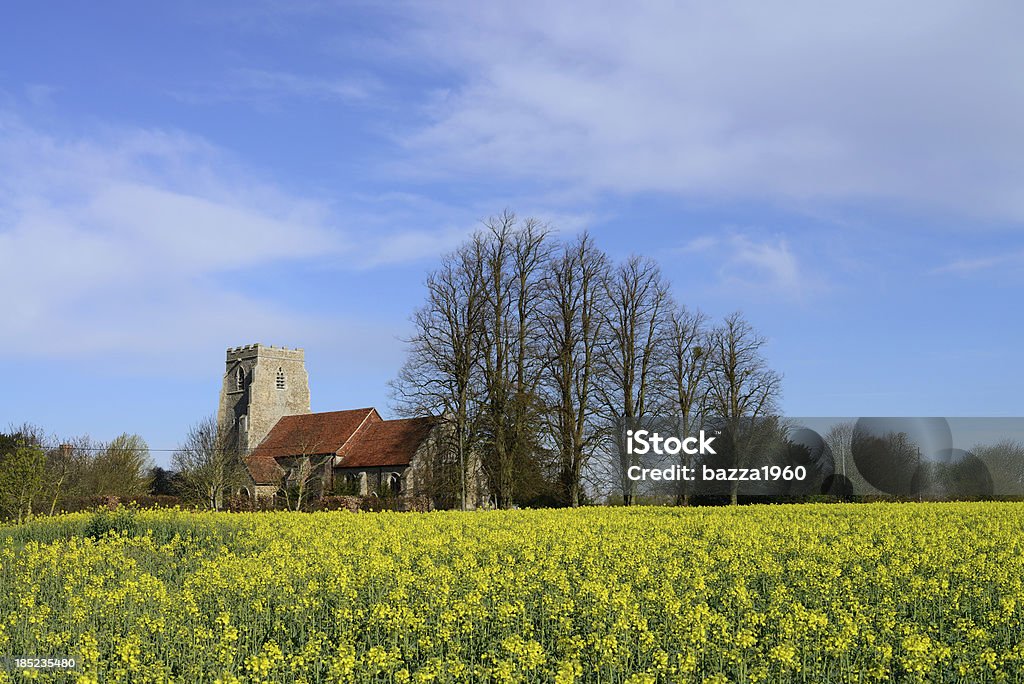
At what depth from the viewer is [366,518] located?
25.7 m

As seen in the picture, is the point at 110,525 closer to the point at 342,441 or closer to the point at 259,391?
the point at 342,441

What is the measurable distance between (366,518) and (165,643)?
608 inches

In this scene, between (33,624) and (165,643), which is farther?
(33,624)

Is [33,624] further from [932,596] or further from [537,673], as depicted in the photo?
[932,596]

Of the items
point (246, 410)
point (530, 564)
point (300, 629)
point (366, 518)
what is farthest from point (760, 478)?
point (246, 410)

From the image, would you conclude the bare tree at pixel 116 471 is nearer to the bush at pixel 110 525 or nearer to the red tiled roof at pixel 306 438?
the red tiled roof at pixel 306 438

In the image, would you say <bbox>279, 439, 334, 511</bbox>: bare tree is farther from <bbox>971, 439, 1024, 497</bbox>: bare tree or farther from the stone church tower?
<bbox>971, 439, 1024, 497</bbox>: bare tree

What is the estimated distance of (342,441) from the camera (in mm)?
72562

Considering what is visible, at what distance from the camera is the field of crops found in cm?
855

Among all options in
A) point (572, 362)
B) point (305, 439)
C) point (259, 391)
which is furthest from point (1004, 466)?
point (259, 391)

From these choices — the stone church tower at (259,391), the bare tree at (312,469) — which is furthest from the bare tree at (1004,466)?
the stone church tower at (259,391)

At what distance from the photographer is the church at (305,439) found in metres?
65.0

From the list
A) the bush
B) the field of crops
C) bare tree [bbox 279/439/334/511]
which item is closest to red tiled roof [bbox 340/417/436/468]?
bare tree [bbox 279/439/334/511]

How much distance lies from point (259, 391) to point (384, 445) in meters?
23.8
